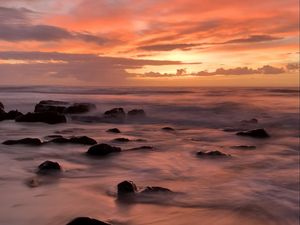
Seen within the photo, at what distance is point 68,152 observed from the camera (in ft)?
38.4

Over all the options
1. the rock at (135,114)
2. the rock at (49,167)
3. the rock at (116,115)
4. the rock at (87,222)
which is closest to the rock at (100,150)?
the rock at (49,167)

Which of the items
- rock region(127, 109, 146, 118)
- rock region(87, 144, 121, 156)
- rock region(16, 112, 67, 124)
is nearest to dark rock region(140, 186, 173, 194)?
rock region(87, 144, 121, 156)

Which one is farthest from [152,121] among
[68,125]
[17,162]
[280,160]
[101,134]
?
[17,162]

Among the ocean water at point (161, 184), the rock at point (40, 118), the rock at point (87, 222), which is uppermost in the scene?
the rock at point (40, 118)

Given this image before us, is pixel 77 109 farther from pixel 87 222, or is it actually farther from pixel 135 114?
pixel 87 222

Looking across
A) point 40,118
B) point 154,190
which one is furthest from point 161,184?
point 40,118

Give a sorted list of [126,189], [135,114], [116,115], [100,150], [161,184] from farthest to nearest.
Answer: [135,114] → [116,115] → [100,150] → [161,184] → [126,189]

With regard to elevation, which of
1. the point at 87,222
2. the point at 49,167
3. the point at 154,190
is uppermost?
the point at 87,222

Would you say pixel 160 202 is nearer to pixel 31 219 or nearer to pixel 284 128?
pixel 31 219

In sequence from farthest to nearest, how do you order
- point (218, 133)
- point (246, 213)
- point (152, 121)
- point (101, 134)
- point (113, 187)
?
point (152, 121)
point (218, 133)
point (101, 134)
point (113, 187)
point (246, 213)

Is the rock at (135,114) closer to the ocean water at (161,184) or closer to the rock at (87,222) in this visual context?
the ocean water at (161,184)

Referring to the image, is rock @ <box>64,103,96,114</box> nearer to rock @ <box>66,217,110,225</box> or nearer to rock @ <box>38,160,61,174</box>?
rock @ <box>38,160,61,174</box>

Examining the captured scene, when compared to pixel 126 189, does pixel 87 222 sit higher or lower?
higher

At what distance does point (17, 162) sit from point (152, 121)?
15.9m
